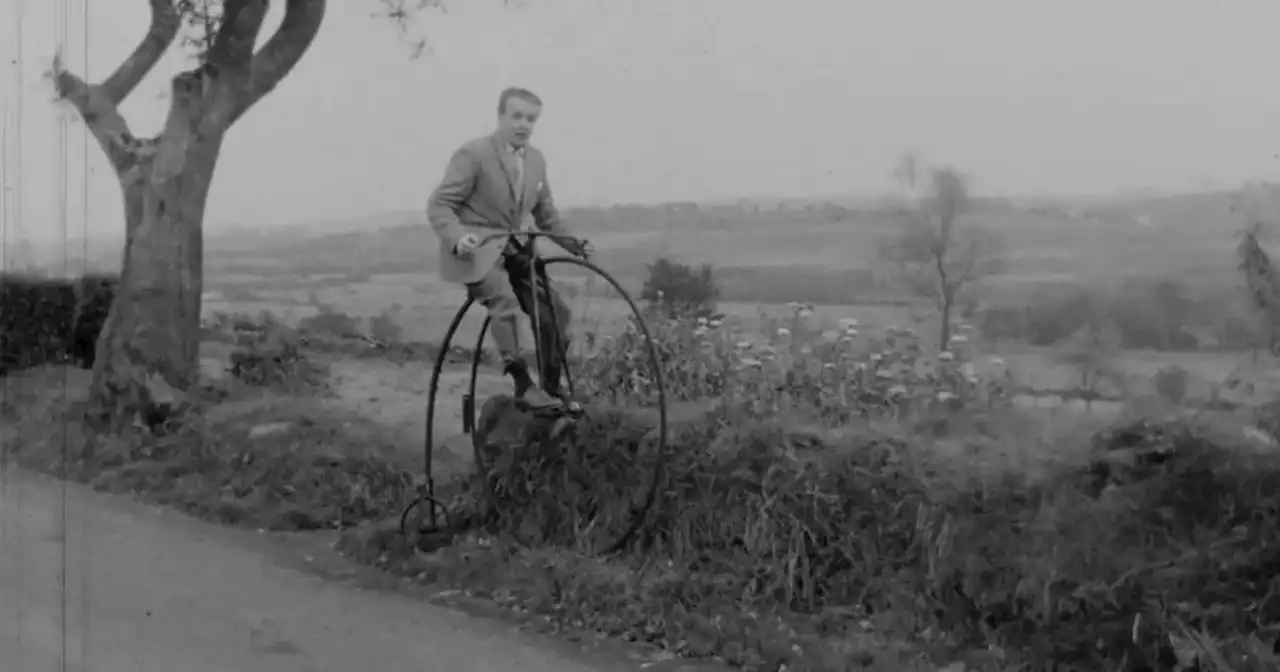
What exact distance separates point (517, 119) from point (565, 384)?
4.36ft

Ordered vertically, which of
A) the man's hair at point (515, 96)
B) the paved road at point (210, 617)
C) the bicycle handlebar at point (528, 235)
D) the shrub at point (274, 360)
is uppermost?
the man's hair at point (515, 96)

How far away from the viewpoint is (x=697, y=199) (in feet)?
23.1

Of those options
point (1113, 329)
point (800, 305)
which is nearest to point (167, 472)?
point (800, 305)

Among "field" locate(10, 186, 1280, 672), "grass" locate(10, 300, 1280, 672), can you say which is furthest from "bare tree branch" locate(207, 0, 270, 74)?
"grass" locate(10, 300, 1280, 672)

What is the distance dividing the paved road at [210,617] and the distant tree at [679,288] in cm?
193

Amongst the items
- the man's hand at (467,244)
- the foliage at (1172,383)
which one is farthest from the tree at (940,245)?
the man's hand at (467,244)

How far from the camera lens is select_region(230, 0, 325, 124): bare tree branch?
926cm

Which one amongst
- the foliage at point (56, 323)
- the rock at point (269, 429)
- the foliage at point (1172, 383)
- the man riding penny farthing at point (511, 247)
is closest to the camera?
the foliage at point (1172, 383)

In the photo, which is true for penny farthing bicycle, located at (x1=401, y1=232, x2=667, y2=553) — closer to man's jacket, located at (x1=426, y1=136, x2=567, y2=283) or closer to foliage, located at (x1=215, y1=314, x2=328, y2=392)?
man's jacket, located at (x1=426, y1=136, x2=567, y2=283)

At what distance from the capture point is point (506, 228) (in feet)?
21.4

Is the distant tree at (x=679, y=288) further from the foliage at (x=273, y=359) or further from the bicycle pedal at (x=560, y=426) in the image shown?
the foliage at (x=273, y=359)

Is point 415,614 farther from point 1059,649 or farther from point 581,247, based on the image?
point 1059,649

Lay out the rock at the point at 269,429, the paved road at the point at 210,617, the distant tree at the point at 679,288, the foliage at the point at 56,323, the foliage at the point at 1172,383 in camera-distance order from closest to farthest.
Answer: the foliage at the point at 1172,383 → the paved road at the point at 210,617 → the distant tree at the point at 679,288 → the rock at the point at 269,429 → the foliage at the point at 56,323

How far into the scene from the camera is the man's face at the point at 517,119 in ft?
21.2
